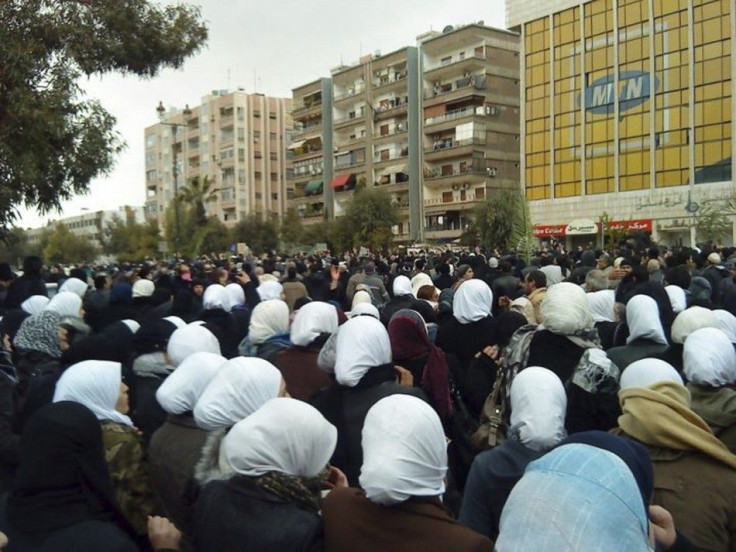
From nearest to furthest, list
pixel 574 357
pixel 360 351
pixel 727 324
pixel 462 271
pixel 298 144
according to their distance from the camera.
→ pixel 360 351 → pixel 574 357 → pixel 727 324 → pixel 462 271 → pixel 298 144

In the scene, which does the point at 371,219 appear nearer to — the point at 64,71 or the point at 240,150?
the point at 240,150

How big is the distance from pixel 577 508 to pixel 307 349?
294cm

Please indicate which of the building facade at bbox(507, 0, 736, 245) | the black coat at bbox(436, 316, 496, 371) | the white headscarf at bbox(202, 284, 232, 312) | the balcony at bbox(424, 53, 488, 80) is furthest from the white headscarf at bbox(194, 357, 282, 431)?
the balcony at bbox(424, 53, 488, 80)

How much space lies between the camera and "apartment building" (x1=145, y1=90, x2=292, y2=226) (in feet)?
250

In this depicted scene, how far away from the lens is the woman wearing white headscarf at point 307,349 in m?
4.33

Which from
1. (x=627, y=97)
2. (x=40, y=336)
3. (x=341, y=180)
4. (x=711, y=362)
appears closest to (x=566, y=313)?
(x=711, y=362)

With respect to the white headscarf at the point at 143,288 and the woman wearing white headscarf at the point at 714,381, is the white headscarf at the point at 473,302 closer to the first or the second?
the woman wearing white headscarf at the point at 714,381

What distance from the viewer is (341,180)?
2389 inches

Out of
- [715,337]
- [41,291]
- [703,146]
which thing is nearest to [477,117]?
[703,146]

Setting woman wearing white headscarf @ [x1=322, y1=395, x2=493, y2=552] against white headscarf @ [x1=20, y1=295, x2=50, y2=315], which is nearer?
woman wearing white headscarf @ [x1=322, y1=395, x2=493, y2=552]

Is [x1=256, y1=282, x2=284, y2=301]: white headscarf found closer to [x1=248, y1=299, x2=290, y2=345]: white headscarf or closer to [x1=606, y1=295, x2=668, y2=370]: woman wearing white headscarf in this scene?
[x1=248, y1=299, x2=290, y2=345]: white headscarf

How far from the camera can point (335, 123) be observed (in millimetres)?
61812

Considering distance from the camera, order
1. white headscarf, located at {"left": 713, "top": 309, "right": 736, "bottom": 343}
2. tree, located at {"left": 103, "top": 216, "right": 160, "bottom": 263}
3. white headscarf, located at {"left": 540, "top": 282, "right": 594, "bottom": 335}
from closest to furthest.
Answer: white headscarf, located at {"left": 540, "top": 282, "right": 594, "bottom": 335} < white headscarf, located at {"left": 713, "top": 309, "right": 736, "bottom": 343} < tree, located at {"left": 103, "top": 216, "right": 160, "bottom": 263}

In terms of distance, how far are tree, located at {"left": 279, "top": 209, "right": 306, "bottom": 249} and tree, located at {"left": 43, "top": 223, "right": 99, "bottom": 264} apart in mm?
26396
